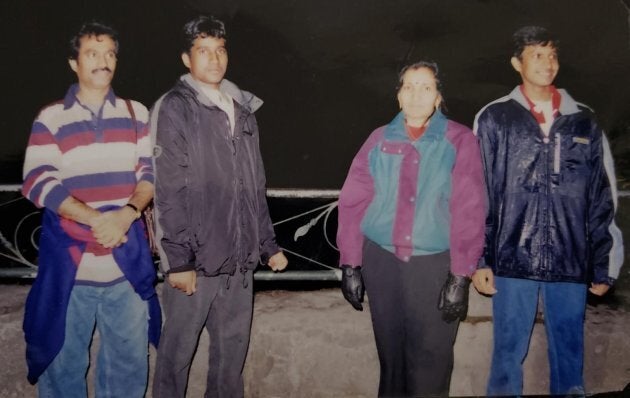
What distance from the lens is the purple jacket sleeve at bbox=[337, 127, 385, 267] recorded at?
2895 mm

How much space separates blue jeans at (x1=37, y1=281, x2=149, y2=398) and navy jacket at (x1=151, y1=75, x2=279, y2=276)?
0.41 m

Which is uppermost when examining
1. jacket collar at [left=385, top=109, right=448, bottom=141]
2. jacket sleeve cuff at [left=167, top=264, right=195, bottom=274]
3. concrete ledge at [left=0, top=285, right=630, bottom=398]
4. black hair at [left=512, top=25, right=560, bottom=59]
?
black hair at [left=512, top=25, right=560, bottom=59]

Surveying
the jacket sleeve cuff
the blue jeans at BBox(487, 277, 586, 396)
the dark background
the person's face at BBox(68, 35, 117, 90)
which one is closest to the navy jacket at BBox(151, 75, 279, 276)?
the jacket sleeve cuff

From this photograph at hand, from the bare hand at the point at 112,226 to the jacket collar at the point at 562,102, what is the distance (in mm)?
2508

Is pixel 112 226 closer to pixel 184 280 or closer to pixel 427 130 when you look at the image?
pixel 184 280

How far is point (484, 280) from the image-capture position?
298cm

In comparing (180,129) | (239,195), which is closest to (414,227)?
(239,195)

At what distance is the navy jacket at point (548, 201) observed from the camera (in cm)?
296

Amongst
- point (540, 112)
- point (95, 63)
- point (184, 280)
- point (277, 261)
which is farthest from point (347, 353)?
point (95, 63)

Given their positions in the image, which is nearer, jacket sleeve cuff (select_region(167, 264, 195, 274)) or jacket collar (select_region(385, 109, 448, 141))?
jacket sleeve cuff (select_region(167, 264, 195, 274))

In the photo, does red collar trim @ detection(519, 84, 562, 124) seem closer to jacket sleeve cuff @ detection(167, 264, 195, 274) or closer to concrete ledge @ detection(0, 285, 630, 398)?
concrete ledge @ detection(0, 285, 630, 398)

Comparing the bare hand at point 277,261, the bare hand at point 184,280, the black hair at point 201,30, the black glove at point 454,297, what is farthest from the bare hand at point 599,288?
the black hair at point 201,30

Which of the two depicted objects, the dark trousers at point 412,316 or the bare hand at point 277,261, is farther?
the bare hand at point 277,261

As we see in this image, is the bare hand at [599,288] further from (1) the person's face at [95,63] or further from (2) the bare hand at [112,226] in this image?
(1) the person's face at [95,63]
